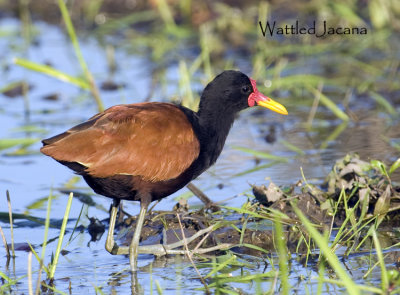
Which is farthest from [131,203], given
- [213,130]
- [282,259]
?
[282,259]

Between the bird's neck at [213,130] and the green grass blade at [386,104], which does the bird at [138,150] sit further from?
the green grass blade at [386,104]

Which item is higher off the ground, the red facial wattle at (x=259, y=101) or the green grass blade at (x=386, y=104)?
the green grass blade at (x=386, y=104)

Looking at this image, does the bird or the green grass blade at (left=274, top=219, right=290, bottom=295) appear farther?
the bird

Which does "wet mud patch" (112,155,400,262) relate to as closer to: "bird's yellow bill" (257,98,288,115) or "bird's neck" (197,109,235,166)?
"bird's neck" (197,109,235,166)

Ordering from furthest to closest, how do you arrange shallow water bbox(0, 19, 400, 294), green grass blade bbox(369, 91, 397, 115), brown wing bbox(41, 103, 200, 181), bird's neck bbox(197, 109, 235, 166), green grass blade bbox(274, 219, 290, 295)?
green grass blade bbox(369, 91, 397, 115) → bird's neck bbox(197, 109, 235, 166) → shallow water bbox(0, 19, 400, 294) → brown wing bbox(41, 103, 200, 181) → green grass blade bbox(274, 219, 290, 295)

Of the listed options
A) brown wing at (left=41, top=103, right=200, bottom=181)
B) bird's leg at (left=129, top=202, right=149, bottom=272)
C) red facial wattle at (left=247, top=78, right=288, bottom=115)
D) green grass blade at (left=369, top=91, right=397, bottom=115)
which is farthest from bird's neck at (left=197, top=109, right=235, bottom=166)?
green grass blade at (left=369, top=91, right=397, bottom=115)

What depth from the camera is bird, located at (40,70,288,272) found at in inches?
188

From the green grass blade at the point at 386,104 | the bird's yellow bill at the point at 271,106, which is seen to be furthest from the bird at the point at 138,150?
the green grass blade at the point at 386,104

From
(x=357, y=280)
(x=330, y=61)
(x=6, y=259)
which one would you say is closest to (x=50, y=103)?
(x=330, y=61)

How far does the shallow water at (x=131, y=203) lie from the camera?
16.1 ft

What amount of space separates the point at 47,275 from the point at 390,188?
89.0 inches

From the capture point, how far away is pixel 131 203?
657 centimetres

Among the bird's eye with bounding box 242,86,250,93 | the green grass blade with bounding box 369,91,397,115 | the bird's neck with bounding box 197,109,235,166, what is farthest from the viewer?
the green grass blade with bounding box 369,91,397,115

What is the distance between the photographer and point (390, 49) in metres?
10.4
